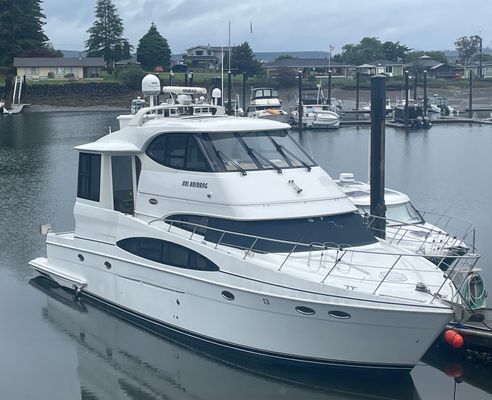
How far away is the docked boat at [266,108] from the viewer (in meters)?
59.1

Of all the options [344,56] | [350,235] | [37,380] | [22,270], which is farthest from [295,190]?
[344,56]

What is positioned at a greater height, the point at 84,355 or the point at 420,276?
the point at 420,276

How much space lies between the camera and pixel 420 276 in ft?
44.3

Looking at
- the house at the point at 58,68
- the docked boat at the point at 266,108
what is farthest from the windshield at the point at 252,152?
the house at the point at 58,68

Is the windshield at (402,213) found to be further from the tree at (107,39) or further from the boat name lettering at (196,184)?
the tree at (107,39)

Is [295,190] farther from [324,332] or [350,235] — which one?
[324,332]

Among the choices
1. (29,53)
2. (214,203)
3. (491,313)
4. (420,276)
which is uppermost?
(29,53)

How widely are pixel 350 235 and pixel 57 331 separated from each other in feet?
21.1

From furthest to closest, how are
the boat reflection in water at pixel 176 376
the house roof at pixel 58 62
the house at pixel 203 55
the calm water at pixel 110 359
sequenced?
the house at pixel 203 55 < the house roof at pixel 58 62 < the calm water at pixel 110 359 < the boat reflection in water at pixel 176 376

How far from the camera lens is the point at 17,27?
86.0m

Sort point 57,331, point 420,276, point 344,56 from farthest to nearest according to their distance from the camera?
1. point 344,56
2. point 57,331
3. point 420,276

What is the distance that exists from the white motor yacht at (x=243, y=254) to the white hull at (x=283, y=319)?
2cm

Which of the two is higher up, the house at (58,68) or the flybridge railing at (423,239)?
the house at (58,68)

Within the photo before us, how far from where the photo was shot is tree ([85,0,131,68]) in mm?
98562
